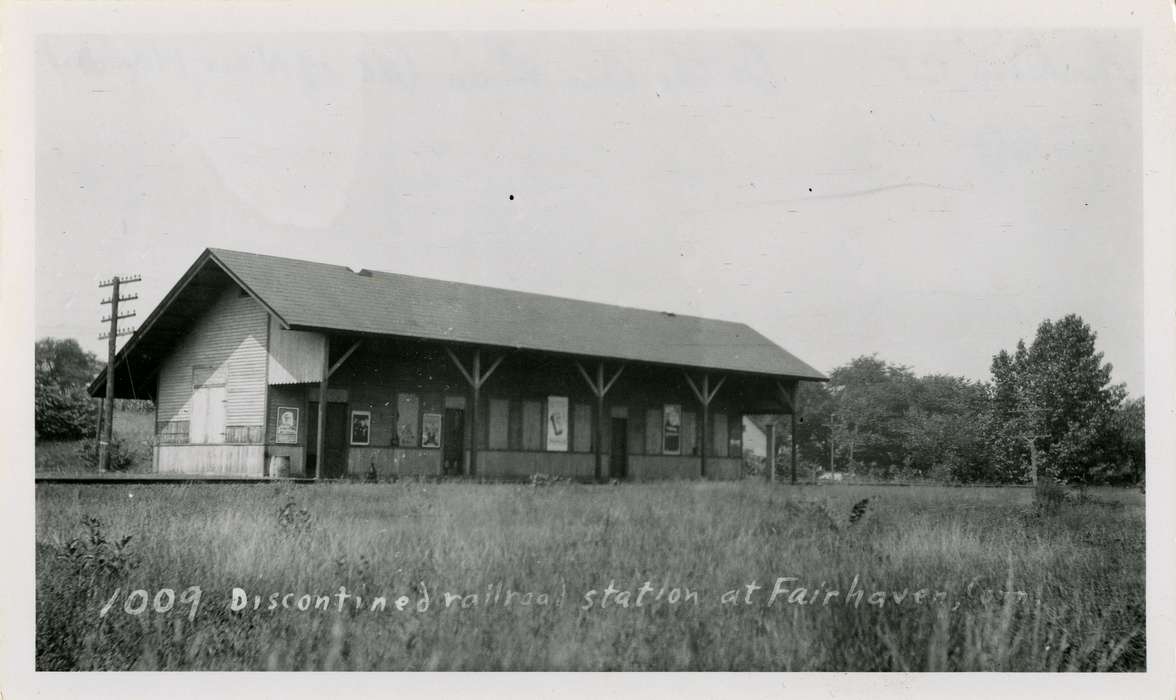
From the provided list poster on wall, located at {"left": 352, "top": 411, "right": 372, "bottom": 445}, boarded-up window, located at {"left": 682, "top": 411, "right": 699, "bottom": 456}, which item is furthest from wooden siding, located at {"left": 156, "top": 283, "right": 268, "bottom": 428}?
boarded-up window, located at {"left": 682, "top": 411, "right": 699, "bottom": 456}

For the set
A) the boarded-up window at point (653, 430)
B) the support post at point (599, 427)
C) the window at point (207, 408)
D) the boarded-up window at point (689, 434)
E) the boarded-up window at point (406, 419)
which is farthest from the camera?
the boarded-up window at point (689, 434)

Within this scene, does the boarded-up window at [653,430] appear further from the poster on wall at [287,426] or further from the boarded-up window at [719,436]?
the poster on wall at [287,426]

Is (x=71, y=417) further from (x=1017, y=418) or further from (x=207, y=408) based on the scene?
(x=1017, y=418)

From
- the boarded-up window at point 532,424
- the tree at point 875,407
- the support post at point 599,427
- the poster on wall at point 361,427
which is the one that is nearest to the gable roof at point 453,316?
the support post at point 599,427

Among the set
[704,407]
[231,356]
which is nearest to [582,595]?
[231,356]

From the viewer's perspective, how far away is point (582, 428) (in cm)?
2259

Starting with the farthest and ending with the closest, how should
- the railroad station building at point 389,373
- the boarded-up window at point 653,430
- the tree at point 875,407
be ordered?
the boarded-up window at point 653,430 → the railroad station building at point 389,373 → the tree at point 875,407

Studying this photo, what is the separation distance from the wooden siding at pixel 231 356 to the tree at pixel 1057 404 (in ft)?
42.3

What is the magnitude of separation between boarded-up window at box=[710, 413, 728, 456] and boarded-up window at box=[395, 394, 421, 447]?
9.17 m

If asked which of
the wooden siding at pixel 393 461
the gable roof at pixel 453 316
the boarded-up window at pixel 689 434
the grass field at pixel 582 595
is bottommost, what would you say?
the grass field at pixel 582 595

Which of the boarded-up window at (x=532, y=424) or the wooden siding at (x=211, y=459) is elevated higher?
the boarded-up window at (x=532, y=424)

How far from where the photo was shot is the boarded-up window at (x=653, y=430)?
949 inches

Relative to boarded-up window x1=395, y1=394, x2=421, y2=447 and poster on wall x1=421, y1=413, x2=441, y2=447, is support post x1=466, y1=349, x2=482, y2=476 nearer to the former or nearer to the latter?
poster on wall x1=421, y1=413, x2=441, y2=447

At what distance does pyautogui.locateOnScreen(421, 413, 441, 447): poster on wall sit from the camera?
1950 cm
